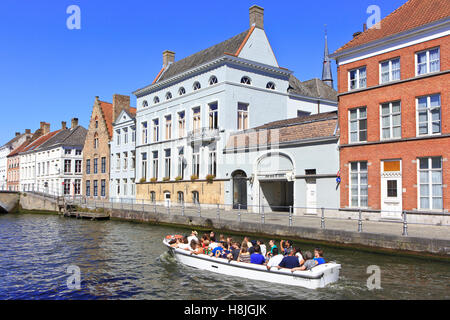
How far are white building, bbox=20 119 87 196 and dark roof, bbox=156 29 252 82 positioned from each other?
2370 centimetres

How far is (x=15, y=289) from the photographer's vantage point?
1225 centimetres

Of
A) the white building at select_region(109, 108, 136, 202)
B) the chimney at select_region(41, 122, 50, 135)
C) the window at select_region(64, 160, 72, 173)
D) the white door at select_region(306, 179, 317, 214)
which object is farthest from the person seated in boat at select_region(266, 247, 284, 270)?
the chimney at select_region(41, 122, 50, 135)

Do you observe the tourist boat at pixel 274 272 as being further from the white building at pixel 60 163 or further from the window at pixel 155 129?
the white building at pixel 60 163

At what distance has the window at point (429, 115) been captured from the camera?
19859 mm

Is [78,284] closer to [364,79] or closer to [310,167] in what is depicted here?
[310,167]

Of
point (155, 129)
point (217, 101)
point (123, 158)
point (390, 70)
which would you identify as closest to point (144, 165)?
point (155, 129)

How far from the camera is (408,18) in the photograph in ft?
71.7

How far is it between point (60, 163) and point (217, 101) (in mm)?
34139

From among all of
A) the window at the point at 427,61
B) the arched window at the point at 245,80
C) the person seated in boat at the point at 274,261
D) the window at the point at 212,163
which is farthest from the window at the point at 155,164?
the person seated in boat at the point at 274,261

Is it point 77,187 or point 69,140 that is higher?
point 69,140

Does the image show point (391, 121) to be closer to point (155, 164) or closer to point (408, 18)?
point (408, 18)

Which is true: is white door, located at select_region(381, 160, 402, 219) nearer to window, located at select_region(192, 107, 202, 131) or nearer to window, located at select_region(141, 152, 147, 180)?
window, located at select_region(192, 107, 202, 131)

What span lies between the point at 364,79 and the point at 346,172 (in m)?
5.48
